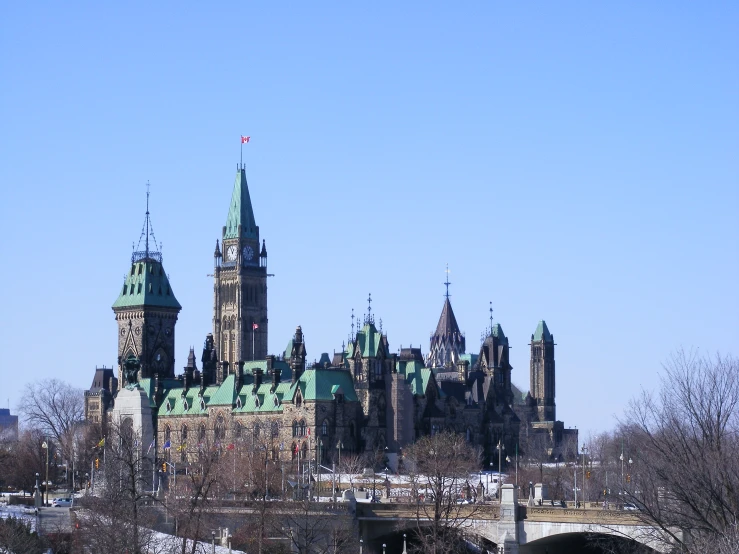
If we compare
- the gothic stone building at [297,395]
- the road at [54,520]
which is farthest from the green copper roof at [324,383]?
the road at [54,520]

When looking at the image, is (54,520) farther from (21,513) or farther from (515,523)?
(515,523)

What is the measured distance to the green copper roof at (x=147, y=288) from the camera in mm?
188863

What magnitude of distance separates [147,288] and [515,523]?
353 ft

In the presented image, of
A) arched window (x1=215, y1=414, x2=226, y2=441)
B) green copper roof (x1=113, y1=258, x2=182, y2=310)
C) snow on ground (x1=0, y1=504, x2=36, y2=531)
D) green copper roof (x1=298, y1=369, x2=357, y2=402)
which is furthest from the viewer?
green copper roof (x1=113, y1=258, x2=182, y2=310)

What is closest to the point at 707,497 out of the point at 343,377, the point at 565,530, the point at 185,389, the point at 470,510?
the point at 565,530

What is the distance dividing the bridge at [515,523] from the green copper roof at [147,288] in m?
95.1

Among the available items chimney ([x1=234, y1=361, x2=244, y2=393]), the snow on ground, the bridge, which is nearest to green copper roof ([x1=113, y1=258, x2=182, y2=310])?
chimney ([x1=234, y1=361, x2=244, y2=393])

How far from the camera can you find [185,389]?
175750 mm

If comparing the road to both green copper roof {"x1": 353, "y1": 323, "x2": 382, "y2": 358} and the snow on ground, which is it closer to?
the snow on ground

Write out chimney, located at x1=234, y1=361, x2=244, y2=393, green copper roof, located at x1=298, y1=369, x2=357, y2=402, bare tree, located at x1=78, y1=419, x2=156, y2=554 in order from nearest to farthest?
1. bare tree, located at x1=78, y1=419, x2=156, y2=554
2. green copper roof, located at x1=298, y1=369, x2=357, y2=402
3. chimney, located at x1=234, y1=361, x2=244, y2=393

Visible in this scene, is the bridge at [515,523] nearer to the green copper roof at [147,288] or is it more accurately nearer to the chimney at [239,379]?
the chimney at [239,379]

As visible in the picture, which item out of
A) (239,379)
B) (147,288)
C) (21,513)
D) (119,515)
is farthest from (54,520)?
(147,288)

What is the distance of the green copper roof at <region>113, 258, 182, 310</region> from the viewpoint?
189 metres

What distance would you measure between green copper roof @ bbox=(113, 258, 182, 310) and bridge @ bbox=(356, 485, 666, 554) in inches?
3746
